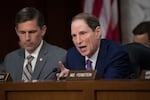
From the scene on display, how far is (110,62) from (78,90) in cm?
54

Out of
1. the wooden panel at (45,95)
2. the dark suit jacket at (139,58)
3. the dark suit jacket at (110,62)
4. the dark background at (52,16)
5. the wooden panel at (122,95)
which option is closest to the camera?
the wooden panel at (122,95)

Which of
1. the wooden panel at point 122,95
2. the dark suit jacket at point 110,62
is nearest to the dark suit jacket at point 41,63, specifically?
the dark suit jacket at point 110,62

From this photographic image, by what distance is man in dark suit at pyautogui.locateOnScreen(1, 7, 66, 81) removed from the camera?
279 cm

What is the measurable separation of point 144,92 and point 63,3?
2.56 m

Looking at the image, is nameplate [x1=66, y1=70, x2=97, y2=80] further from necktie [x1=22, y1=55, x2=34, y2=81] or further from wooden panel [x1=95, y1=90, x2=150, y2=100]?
necktie [x1=22, y1=55, x2=34, y2=81]

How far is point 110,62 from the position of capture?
2590mm

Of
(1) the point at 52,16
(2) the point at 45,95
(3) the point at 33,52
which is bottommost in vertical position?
(2) the point at 45,95

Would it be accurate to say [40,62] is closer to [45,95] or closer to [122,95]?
[45,95]

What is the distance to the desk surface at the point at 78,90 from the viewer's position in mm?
2016

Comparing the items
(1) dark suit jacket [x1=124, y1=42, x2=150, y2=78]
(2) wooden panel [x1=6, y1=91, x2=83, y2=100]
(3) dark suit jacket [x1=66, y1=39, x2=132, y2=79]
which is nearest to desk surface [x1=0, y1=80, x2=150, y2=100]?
(2) wooden panel [x1=6, y1=91, x2=83, y2=100]

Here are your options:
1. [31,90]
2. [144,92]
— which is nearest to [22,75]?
[31,90]

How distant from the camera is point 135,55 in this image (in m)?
2.79

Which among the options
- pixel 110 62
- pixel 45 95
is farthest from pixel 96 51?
pixel 45 95

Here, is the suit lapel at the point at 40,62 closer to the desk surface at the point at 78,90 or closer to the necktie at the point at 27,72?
the necktie at the point at 27,72
